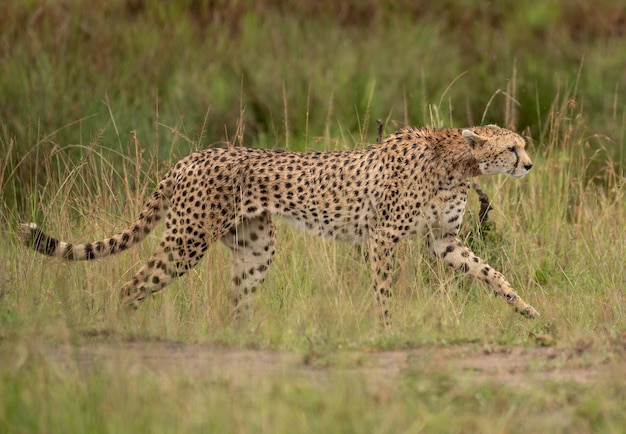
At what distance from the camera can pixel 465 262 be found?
6.55 m

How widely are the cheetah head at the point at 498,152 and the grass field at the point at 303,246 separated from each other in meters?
0.53

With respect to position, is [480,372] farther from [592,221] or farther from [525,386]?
[592,221]

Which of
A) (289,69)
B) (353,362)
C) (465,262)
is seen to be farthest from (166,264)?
(289,69)

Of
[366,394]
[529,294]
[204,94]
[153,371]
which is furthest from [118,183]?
[366,394]

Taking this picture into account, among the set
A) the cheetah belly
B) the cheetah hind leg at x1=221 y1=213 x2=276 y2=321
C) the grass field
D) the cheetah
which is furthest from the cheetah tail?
the cheetah belly

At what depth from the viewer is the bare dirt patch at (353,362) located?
4543 mm

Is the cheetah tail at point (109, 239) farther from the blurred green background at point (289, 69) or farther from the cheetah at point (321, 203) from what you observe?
the blurred green background at point (289, 69)

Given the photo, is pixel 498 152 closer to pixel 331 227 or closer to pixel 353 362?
pixel 331 227

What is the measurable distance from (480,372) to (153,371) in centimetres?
123

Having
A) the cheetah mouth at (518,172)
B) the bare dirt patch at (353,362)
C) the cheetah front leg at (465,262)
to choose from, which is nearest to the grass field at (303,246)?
the bare dirt patch at (353,362)

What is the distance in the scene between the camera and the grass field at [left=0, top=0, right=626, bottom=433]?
4238 millimetres

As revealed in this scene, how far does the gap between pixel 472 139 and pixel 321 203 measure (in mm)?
868

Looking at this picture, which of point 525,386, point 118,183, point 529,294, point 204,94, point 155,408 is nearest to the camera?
point 155,408

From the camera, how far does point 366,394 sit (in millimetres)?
4227
